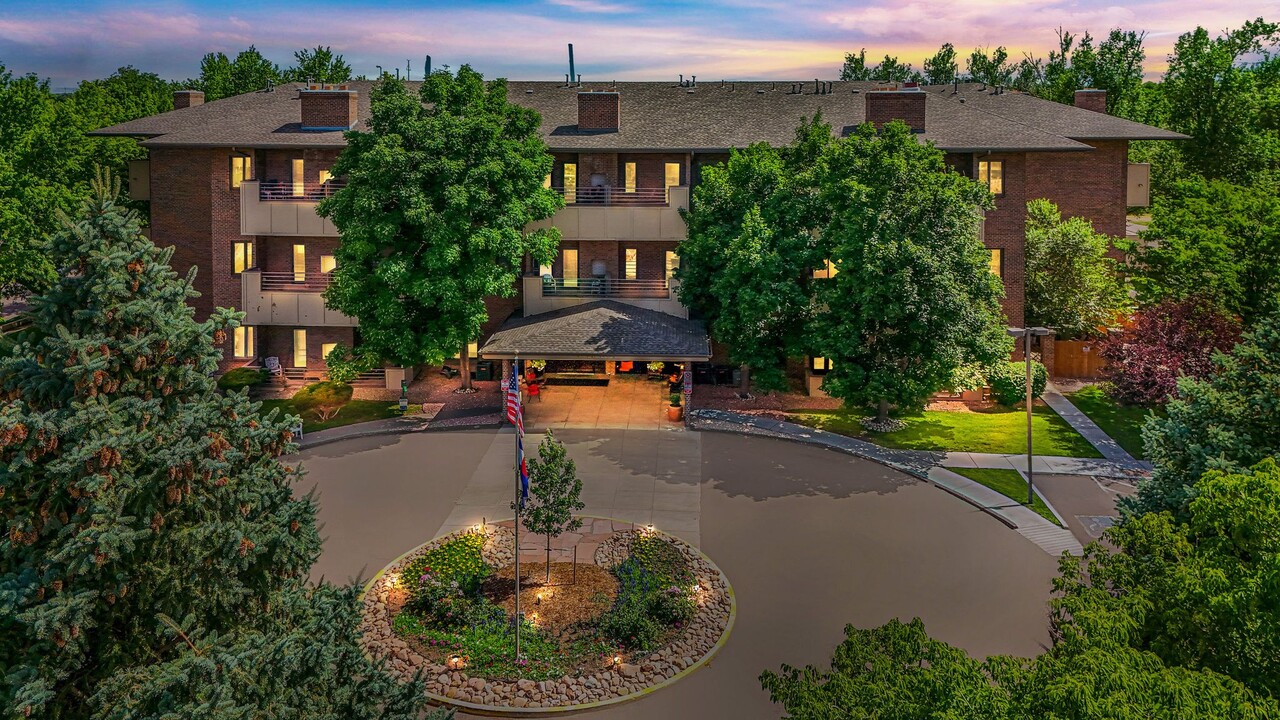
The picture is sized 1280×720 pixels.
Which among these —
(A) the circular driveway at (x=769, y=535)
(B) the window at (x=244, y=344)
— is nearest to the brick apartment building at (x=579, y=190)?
(B) the window at (x=244, y=344)

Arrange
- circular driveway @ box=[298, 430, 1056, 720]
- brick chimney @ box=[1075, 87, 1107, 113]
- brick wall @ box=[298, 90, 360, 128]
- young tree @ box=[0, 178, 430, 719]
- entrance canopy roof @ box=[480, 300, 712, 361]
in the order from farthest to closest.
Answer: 1. brick chimney @ box=[1075, 87, 1107, 113]
2. brick wall @ box=[298, 90, 360, 128]
3. entrance canopy roof @ box=[480, 300, 712, 361]
4. circular driveway @ box=[298, 430, 1056, 720]
5. young tree @ box=[0, 178, 430, 719]

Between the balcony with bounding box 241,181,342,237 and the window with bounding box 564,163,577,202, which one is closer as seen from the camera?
the balcony with bounding box 241,181,342,237

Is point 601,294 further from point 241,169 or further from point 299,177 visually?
point 241,169

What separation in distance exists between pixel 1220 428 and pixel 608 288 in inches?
1053

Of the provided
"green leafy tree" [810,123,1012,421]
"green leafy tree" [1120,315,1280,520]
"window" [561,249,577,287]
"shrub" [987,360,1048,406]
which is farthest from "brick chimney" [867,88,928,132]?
"green leafy tree" [1120,315,1280,520]

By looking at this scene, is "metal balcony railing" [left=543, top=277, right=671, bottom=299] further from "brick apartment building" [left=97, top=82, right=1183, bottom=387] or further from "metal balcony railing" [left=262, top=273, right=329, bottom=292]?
"metal balcony railing" [left=262, top=273, right=329, bottom=292]

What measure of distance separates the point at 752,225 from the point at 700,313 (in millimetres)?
6469

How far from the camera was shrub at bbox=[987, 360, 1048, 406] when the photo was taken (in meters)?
36.7

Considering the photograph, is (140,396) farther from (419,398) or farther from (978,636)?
(419,398)

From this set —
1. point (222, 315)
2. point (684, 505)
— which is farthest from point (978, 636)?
point (222, 315)

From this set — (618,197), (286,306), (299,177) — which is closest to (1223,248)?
(618,197)

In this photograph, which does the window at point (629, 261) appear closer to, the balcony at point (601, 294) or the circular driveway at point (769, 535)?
the balcony at point (601, 294)

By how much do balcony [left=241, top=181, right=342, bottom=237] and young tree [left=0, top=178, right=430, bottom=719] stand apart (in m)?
31.5

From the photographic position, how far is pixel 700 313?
1577 inches
